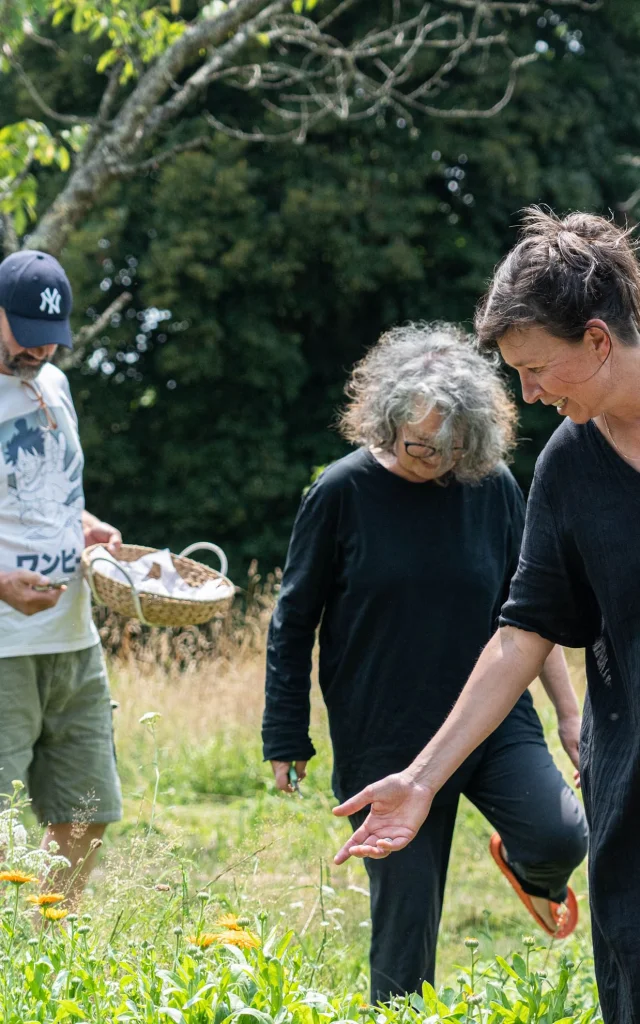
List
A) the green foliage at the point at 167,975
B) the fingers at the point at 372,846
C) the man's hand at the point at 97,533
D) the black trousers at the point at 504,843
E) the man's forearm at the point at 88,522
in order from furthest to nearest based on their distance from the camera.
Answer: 1. the man's forearm at the point at 88,522
2. the man's hand at the point at 97,533
3. the black trousers at the point at 504,843
4. the fingers at the point at 372,846
5. the green foliage at the point at 167,975

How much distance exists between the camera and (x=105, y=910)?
2.61 metres

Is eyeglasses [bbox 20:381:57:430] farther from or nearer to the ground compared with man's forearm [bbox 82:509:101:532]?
farther from the ground

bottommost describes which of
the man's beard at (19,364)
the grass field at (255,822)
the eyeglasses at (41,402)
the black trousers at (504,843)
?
the grass field at (255,822)

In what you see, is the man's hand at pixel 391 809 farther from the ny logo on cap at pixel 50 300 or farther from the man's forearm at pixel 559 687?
the ny logo on cap at pixel 50 300

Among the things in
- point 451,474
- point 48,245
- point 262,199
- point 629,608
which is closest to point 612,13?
point 262,199

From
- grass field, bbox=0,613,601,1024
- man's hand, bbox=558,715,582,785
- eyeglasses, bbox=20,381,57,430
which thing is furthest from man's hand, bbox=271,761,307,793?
eyeglasses, bbox=20,381,57,430

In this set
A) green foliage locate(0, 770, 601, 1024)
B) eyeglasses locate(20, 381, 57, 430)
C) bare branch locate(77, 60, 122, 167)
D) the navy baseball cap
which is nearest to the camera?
green foliage locate(0, 770, 601, 1024)

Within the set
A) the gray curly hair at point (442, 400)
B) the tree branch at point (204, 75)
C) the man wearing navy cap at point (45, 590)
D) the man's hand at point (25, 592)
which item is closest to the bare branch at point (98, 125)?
the tree branch at point (204, 75)

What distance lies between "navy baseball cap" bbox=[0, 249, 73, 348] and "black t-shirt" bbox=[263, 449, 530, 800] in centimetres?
88

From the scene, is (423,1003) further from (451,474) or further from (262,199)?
(262,199)

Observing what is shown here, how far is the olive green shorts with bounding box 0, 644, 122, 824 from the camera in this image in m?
3.65

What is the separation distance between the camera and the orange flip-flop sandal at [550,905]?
3.44 meters

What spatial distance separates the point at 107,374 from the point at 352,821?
13.5m

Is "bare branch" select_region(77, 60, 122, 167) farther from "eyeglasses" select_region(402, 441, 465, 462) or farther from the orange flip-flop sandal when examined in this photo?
the orange flip-flop sandal
